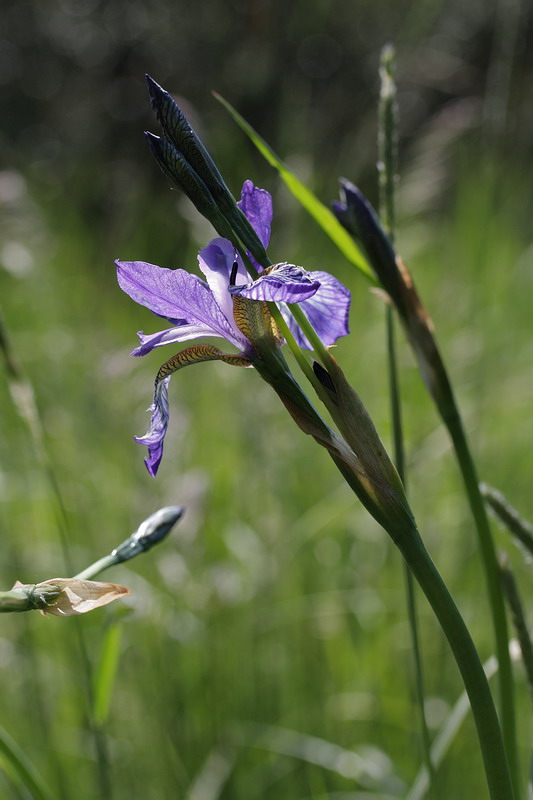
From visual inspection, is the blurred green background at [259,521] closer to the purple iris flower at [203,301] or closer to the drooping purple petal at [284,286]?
the purple iris flower at [203,301]

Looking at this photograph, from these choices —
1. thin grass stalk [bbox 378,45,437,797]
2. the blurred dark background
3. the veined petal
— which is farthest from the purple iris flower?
the blurred dark background

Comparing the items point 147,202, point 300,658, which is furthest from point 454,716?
point 147,202

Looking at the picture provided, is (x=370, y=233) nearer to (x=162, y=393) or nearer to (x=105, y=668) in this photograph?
(x=162, y=393)

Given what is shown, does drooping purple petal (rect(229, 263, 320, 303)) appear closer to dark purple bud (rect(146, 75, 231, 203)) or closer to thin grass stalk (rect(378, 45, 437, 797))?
dark purple bud (rect(146, 75, 231, 203))

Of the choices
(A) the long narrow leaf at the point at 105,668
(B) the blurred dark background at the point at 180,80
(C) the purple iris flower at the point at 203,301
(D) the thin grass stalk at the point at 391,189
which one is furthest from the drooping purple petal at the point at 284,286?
(B) the blurred dark background at the point at 180,80

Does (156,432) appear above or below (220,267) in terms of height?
below

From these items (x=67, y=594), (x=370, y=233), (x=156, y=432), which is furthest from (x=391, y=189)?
(x=67, y=594)
